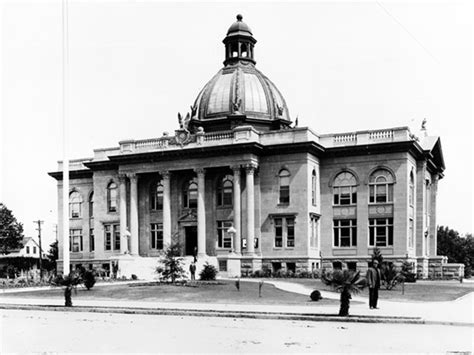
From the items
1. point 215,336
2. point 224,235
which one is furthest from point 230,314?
point 224,235

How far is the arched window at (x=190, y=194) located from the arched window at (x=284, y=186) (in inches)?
322

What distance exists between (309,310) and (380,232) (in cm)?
3074

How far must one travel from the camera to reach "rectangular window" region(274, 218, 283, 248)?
51.5 meters

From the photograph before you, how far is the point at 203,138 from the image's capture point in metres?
53.0

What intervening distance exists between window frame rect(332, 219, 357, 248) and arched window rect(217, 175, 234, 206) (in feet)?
31.1

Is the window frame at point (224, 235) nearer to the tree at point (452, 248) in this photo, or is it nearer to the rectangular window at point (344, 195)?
the rectangular window at point (344, 195)

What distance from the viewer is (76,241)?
63.2 metres

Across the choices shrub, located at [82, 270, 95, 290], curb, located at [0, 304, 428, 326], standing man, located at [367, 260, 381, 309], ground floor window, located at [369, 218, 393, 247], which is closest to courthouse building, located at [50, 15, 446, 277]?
ground floor window, located at [369, 218, 393, 247]

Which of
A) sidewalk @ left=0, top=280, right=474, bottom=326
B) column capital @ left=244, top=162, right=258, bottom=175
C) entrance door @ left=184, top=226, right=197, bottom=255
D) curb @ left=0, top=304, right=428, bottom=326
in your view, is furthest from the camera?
entrance door @ left=184, top=226, right=197, bottom=255

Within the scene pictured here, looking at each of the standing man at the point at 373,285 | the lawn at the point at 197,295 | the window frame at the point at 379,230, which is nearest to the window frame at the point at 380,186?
the window frame at the point at 379,230

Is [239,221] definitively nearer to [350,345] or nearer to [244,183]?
[244,183]

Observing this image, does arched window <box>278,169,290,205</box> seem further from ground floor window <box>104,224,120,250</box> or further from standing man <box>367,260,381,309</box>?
standing man <box>367,260,381,309</box>

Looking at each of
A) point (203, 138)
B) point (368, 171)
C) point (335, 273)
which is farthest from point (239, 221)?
point (335, 273)

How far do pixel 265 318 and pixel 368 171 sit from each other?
33.2 m
